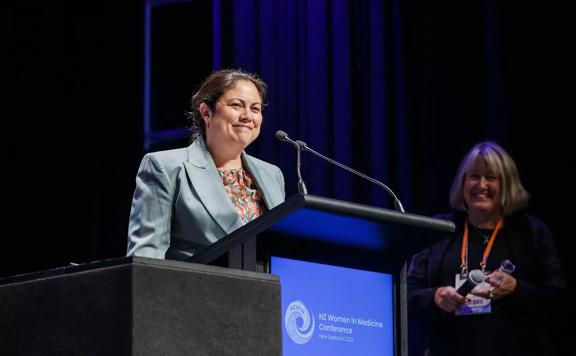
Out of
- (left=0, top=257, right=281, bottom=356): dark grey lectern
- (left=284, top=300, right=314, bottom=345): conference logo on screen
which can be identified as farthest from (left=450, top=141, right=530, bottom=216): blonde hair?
(left=0, top=257, right=281, bottom=356): dark grey lectern

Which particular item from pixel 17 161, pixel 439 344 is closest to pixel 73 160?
pixel 17 161

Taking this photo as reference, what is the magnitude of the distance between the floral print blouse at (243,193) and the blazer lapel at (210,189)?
0.09 meters

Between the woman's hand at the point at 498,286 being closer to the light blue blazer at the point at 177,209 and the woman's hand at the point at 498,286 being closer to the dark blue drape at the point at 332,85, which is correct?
the dark blue drape at the point at 332,85

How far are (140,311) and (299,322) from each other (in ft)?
1.78

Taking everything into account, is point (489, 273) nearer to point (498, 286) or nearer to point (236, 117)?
point (498, 286)

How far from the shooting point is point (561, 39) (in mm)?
4473

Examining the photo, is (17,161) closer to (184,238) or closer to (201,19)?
(201,19)

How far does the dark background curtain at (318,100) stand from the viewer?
14.4ft

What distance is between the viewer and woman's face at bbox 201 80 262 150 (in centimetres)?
256

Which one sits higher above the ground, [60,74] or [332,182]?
[60,74]

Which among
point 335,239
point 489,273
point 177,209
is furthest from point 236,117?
point 489,273

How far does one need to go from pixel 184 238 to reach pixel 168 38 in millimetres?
3232

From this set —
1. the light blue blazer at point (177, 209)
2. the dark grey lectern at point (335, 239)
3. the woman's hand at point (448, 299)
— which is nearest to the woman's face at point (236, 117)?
the light blue blazer at point (177, 209)

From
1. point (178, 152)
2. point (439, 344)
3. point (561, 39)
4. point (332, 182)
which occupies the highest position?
point (561, 39)
